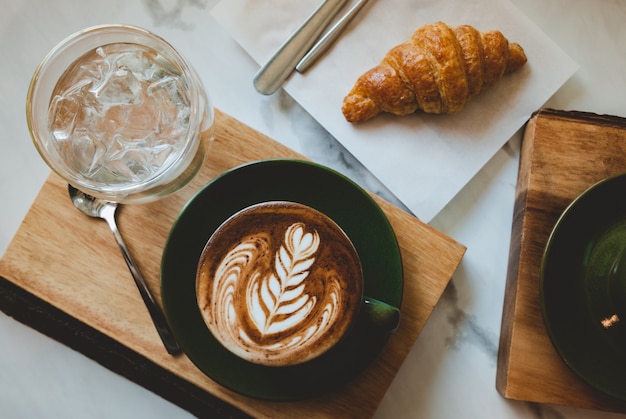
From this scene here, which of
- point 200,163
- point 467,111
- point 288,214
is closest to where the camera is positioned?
point 288,214

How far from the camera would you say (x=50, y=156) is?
91 centimetres

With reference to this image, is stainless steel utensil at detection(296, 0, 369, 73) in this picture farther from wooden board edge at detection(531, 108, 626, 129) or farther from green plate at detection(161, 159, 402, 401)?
wooden board edge at detection(531, 108, 626, 129)

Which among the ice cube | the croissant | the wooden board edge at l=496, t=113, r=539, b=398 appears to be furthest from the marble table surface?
the ice cube

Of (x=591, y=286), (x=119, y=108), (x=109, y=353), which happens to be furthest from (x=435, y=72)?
(x=109, y=353)

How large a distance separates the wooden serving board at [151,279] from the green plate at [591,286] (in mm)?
171

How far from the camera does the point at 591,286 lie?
0.96 metres

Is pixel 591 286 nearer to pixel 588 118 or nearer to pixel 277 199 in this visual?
pixel 588 118

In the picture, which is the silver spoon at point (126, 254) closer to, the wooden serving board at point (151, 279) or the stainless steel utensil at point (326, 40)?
the wooden serving board at point (151, 279)

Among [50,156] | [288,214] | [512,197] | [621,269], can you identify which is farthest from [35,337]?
[621,269]

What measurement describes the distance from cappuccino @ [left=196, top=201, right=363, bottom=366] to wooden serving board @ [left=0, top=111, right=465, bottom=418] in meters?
0.20

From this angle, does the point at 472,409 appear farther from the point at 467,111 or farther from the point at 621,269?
the point at 467,111

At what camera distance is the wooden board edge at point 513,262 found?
1.00 meters

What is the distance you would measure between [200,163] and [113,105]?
0.58 ft

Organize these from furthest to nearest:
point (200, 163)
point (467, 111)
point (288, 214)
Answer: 1. point (467, 111)
2. point (200, 163)
3. point (288, 214)
